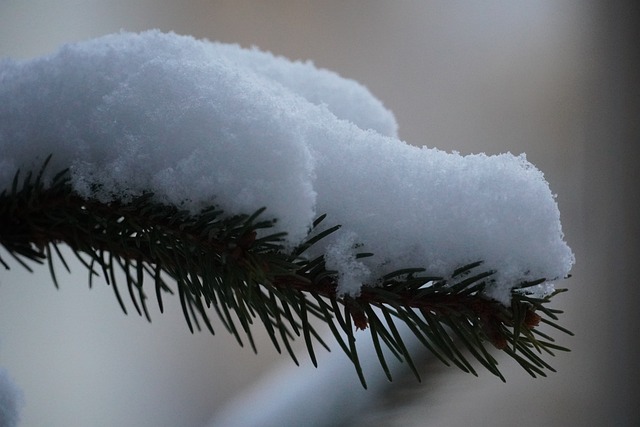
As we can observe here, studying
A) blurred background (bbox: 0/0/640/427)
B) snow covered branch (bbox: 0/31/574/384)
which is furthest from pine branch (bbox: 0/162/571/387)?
blurred background (bbox: 0/0/640/427)

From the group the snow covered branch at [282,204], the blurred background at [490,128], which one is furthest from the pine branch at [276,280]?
the blurred background at [490,128]

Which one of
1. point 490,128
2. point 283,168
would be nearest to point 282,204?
point 283,168

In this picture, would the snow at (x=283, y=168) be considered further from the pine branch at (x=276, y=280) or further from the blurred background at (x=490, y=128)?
the blurred background at (x=490, y=128)

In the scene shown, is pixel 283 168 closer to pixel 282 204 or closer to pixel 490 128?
pixel 282 204

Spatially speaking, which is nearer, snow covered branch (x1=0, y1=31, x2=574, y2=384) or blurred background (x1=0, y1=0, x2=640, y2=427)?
snow covered branch (x1=0, y1=31, x2=574, y2=384)

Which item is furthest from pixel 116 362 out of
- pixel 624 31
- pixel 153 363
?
pixel 624 31

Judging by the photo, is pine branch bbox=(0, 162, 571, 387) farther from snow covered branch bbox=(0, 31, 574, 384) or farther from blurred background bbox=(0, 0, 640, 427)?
blurred background bbox=(0, 0, 640, 427)

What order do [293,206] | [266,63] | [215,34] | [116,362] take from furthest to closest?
[215,34]
[116,362]
[266,63]
[293,206]

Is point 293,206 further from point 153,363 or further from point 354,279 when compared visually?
point 153,363

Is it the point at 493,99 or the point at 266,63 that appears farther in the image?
the point at 493,99
